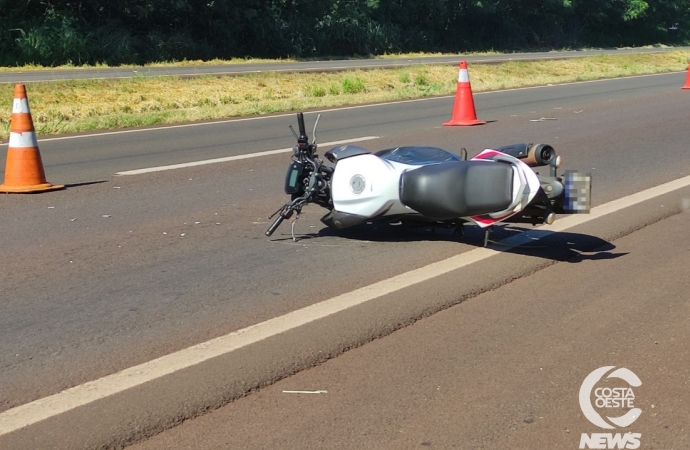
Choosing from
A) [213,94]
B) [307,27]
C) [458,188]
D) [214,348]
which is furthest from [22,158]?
[307,27]

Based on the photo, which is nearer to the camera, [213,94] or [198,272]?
[198,272]

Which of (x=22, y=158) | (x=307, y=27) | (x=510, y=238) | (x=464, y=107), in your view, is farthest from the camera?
(x=307, y=27)

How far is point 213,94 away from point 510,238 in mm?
14803

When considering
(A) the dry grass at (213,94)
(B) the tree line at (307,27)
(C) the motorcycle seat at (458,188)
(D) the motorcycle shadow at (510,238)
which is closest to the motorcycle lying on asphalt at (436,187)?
(C) the motorcycle seat at (458,188)

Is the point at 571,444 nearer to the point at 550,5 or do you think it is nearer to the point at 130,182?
the point at 130,182

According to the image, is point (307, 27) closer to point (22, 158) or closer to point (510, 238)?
point (22, 158)

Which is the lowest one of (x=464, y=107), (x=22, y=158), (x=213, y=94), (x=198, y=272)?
(x=213, y=94)

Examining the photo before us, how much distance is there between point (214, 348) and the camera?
4680 millimetres

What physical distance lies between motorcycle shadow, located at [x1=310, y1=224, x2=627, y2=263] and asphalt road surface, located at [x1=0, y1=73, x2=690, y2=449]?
0.09 feet

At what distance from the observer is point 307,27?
45.1 meters

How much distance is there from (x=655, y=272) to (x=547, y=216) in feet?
2.40

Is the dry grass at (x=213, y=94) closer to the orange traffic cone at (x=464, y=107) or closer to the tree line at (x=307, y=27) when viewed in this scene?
the orange traffic cone at (x=464, y=107)

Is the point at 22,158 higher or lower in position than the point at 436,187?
lower

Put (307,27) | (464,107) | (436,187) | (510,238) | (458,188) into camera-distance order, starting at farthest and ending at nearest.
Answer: (307,27), (464,107), (510,238), (436,187), (458,188)
